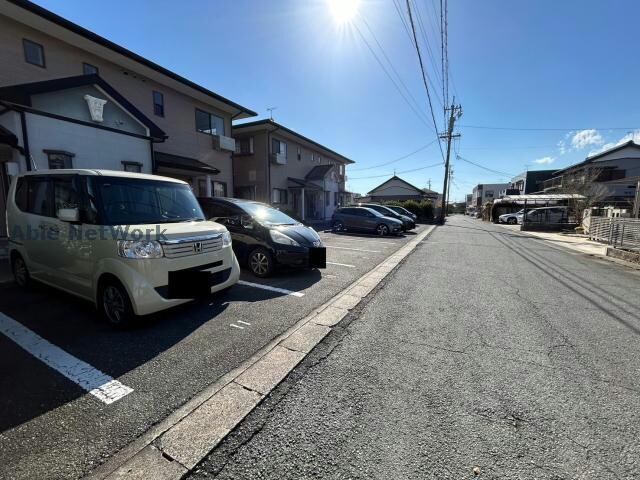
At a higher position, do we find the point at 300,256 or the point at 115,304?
the point at 300,256

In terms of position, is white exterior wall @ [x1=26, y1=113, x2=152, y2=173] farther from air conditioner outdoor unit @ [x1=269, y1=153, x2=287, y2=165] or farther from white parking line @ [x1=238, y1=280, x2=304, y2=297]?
air conditioner outdoor unit @ [x1=269, y1=153, x2=287, y2=165]

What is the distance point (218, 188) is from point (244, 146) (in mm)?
4755

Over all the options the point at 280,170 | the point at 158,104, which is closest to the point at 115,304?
the point at 158,104

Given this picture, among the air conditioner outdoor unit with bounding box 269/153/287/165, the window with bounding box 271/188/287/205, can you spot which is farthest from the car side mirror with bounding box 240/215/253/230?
the air conditioner outdoor unit with bounding box 269/153/287/165

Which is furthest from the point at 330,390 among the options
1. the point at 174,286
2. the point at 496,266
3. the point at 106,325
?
the point at 496,266

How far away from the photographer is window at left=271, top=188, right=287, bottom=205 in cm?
1819

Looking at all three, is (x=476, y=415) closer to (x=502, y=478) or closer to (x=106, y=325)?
(x=502, y=478)

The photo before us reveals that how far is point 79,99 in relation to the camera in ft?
23.8

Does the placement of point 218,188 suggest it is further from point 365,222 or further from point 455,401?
point 455,401

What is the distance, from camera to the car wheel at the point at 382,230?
44.3 feet

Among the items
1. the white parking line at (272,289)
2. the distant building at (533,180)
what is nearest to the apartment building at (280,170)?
the white parking line at (272,289)

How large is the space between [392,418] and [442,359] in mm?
1042

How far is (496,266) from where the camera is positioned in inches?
279

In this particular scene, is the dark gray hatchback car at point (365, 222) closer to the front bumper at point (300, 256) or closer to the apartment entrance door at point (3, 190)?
the front bumper at point (300, 256)
